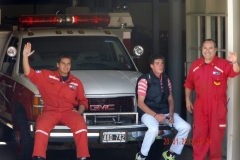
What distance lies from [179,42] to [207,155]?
8.54 feet

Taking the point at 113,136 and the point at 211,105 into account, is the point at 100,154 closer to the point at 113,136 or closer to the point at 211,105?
the point at 113,136

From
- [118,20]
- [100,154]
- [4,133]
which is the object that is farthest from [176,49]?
[4,133]

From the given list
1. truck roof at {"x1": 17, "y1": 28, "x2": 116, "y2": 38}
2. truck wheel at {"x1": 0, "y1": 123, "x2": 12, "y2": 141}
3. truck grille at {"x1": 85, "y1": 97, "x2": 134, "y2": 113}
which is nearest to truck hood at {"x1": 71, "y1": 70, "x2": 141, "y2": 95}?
truck grille at {"x1": 85, "y1": 97, "x2": 134, "y2": 113}

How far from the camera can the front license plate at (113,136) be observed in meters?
7.77

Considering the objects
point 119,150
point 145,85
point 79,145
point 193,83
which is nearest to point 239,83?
point 193,83

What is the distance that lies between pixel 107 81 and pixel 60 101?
824 mm

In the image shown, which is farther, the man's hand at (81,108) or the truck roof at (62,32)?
the truck roof at (62,32)

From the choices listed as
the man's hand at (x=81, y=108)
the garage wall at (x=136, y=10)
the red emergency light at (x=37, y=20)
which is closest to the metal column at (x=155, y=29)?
the red emergency light at (x=37, y=20)

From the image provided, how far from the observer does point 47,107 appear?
307 inches

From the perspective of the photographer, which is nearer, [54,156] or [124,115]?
[124,115]

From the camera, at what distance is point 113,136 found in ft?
25.6

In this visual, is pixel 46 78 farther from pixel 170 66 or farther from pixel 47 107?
pixel 170 66

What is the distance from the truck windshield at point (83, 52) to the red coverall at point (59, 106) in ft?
3.32

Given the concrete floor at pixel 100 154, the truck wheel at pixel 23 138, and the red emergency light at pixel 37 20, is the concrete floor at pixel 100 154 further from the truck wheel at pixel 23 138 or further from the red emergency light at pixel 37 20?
A: the red emergency light at pixel 37 20
